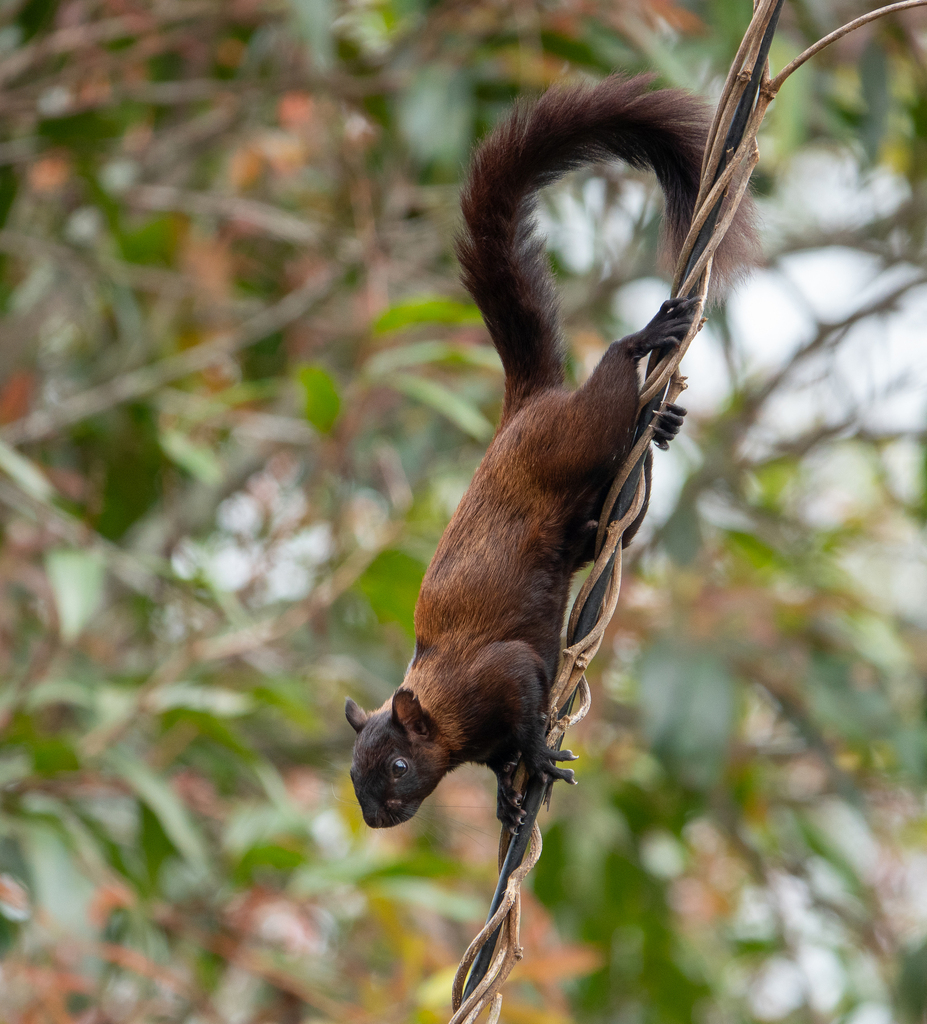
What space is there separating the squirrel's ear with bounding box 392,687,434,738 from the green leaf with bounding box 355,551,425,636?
50.3 inches

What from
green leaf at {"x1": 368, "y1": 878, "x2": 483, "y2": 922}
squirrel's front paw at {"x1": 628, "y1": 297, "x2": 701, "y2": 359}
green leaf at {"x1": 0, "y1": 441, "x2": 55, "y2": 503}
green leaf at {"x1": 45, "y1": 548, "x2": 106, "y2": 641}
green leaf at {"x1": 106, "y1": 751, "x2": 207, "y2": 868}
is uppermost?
squirrel's front paw at {"x1": 628, "y1": 297, "x2": 701, "y2": 359}

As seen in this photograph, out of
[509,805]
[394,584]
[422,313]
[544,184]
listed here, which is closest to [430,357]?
[422,313]

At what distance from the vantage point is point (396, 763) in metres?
2.36

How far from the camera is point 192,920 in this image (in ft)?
13.8

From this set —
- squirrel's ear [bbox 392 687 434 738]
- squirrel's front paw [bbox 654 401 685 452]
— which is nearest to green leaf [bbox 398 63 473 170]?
squirrel's front paw [bbox 654 401 685 452]

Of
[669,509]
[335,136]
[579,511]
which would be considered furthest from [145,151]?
[579,511]

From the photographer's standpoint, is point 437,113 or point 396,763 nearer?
point 396,763

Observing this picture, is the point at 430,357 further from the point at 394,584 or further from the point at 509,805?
the point at 509,805

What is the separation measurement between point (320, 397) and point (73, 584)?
904 millimetres

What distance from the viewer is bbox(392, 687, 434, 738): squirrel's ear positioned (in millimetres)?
2318

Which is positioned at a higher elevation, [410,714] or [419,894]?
[410,714]

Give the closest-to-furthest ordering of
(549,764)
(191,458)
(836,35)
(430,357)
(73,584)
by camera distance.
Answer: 1. (836,35)
2. (549,764)
3. (73,584)
4. (430,357)
5. (191,458)

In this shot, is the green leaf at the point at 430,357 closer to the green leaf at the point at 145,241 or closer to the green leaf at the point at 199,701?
the green leaf at the point at 199,701

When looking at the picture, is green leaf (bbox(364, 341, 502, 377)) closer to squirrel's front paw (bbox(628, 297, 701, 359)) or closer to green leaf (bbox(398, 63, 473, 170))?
green leaf (bbox(398, 63, 473, 170))
